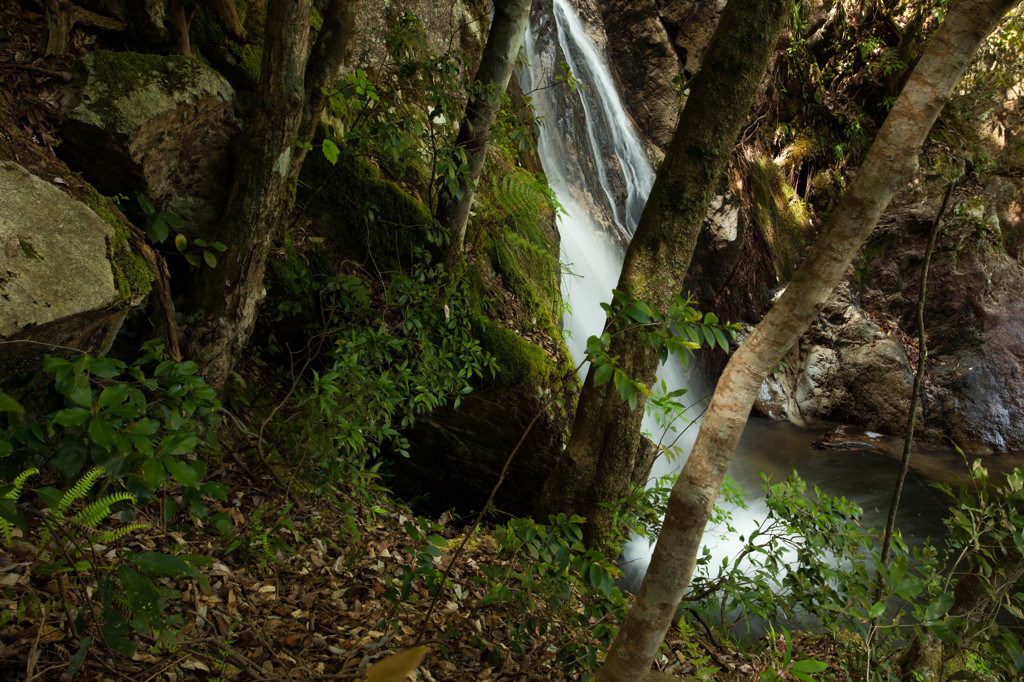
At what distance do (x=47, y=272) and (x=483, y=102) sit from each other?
3.01 meters

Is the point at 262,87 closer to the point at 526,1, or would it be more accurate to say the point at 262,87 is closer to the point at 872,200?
the point at 526,1

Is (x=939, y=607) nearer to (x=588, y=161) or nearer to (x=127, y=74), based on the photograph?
(x=127, y=74)

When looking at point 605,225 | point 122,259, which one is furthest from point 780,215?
point 122,259

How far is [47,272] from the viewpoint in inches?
84.7

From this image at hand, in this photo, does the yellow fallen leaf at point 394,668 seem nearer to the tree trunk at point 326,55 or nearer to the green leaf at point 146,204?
the green leaf at point 146,204

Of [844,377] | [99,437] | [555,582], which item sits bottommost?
[99,437]

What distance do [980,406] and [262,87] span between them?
459 inches

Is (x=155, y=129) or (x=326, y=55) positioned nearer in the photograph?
(x=155, y=129)

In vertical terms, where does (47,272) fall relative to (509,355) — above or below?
below

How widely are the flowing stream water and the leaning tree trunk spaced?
452 centimetres

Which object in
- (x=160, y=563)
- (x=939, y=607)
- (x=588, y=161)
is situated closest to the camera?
(x=160, y=563)

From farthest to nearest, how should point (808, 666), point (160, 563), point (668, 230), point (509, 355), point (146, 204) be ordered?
point (509, 355), point (668, 230), point (146, 204), point (808, 666), point (160, 563)

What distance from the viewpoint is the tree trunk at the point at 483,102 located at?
4156 millimetres

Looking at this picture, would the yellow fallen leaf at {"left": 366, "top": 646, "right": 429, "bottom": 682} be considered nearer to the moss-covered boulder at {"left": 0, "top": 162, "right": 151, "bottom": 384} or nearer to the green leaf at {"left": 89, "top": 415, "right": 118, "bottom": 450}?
the green leaf at {"left": 89, "top": 415, "right": 118, "bottom": 450}
